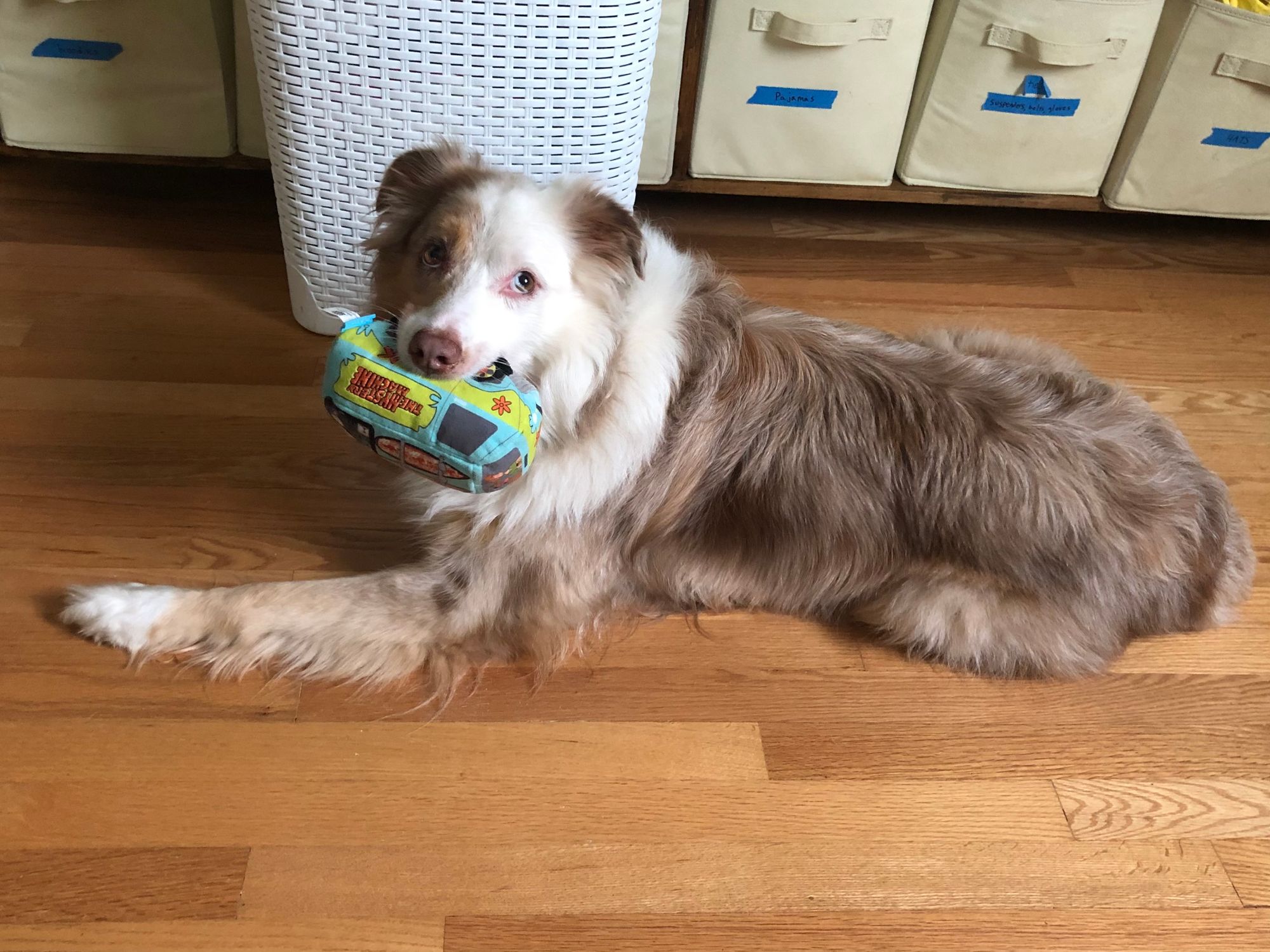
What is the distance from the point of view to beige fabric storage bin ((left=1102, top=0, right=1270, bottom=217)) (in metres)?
2.67

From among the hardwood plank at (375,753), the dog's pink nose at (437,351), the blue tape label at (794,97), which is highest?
the blue tape label at (794,97)

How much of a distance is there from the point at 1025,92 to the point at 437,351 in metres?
2.16

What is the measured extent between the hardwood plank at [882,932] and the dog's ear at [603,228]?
3.59ft

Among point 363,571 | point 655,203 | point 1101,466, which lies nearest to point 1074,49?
point 655,203

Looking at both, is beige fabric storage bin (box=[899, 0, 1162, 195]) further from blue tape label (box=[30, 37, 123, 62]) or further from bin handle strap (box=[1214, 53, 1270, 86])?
blue tape label (box=[30, 37, 123, 62])

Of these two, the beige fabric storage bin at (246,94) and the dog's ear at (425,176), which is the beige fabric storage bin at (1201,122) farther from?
the beige fabric storage bin at (246,94)

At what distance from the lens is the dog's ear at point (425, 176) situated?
1683 millimetres

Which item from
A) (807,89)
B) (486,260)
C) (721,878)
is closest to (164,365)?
(486,260)

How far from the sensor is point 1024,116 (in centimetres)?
280

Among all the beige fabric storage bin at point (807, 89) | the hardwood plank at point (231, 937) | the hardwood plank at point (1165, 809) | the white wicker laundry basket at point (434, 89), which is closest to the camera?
the hardwood plank at point (231, 937)

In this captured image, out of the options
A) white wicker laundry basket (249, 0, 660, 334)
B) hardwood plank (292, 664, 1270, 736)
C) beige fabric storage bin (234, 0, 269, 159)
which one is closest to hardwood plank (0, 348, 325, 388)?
white wicker laundry basket (249, 0, 660, 334)

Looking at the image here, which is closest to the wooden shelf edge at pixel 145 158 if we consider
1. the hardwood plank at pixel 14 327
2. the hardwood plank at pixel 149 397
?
the hardwood plank at pixel 14 327

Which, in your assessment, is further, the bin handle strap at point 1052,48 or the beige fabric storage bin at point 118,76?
the bin handle strap at point 1052,48

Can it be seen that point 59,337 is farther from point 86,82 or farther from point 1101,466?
point 1101,466
